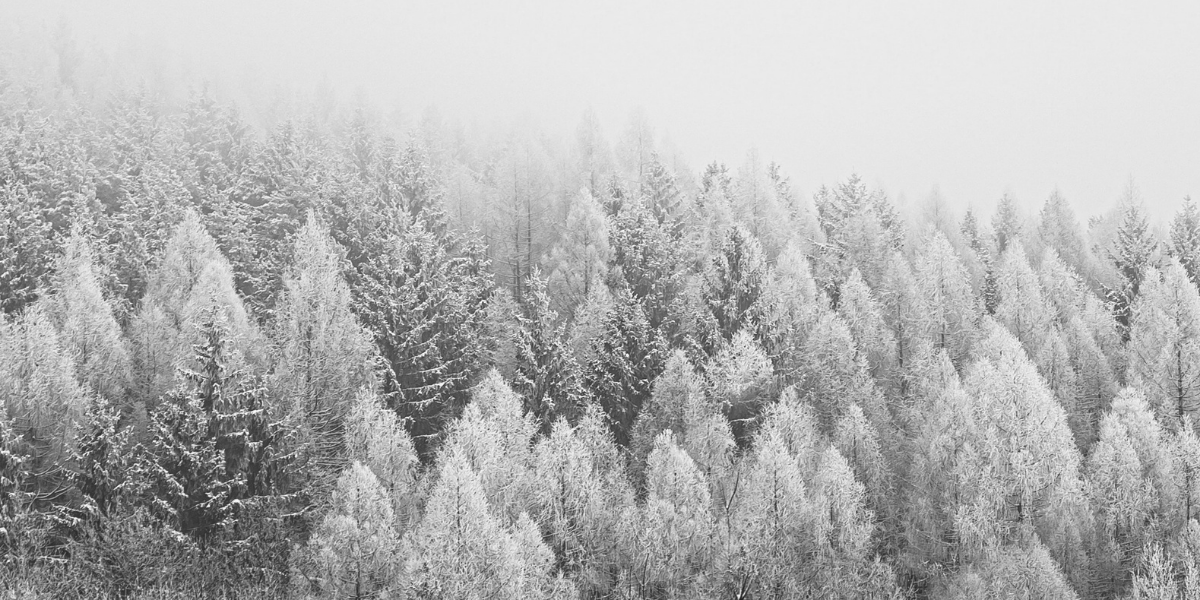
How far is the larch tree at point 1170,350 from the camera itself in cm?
4644

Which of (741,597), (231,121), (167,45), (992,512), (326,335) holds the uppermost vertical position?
(167,45)

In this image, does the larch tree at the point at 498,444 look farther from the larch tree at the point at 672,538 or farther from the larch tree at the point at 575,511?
the larch tree at the point at 672,538

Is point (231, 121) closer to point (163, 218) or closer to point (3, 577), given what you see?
point (163, 218)

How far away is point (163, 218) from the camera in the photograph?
5016 centimetres

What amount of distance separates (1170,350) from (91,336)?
195ft

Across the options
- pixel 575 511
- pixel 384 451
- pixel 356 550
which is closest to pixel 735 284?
pixel 575 511

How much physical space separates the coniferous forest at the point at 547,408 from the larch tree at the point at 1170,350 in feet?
0.59

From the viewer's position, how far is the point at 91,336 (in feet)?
124

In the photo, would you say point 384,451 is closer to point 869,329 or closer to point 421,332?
point 421,332

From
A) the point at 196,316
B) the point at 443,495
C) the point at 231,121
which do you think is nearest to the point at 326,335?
the point at 196,316

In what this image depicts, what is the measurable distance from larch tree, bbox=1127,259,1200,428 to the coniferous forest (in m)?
0.18

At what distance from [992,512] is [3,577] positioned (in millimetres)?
42210

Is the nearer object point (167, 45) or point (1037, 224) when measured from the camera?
point (1037, 224)

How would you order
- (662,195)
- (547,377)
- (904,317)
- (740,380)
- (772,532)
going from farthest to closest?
(662,195)
(904,317)
(740,380)
(547,377)
(772,532)
